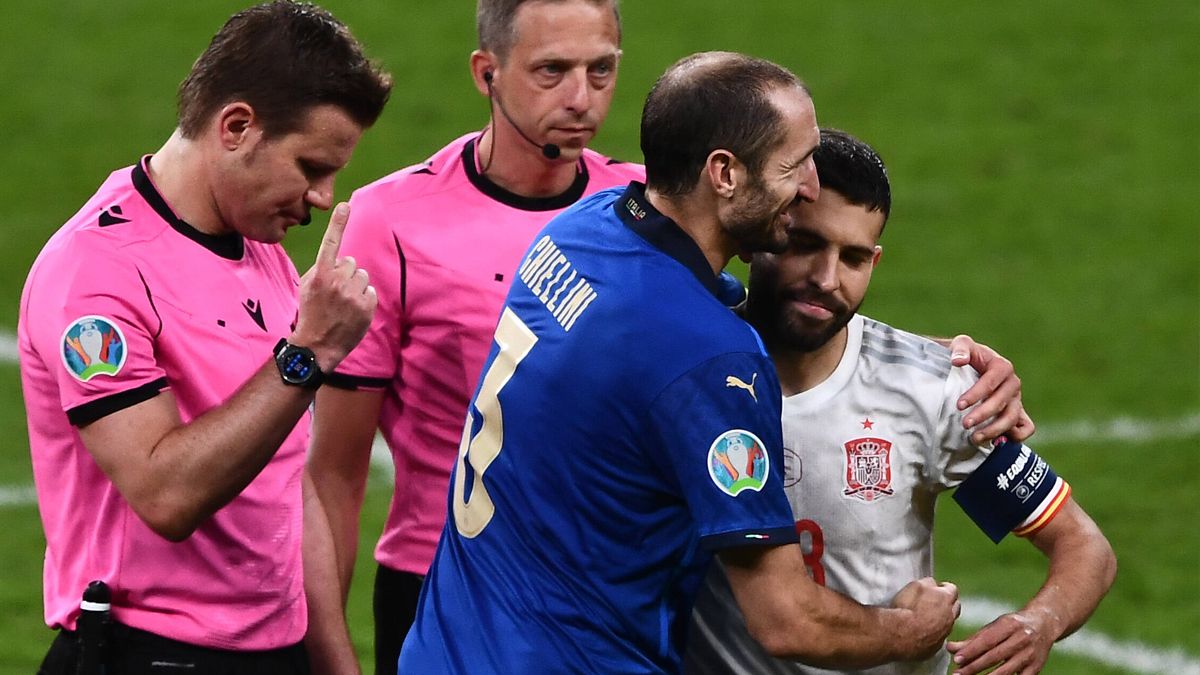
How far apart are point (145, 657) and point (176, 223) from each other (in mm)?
853

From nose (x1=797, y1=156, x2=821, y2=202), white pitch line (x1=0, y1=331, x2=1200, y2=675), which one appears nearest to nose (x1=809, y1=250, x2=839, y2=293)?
nose (x1=797, y1=156, x2=821, y2=202)

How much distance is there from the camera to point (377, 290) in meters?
4.68

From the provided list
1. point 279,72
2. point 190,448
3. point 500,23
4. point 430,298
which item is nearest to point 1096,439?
point 500,23

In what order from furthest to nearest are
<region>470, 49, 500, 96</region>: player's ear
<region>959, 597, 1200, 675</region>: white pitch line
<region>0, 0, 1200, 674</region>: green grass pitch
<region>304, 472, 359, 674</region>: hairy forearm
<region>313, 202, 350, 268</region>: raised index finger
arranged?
<region>0, 0, 1200, 674</region>: green grass pitch → <region>959, 597, 1200, 675</region>: white pitch line → <region>470, 49, 500, 96</region>: player's ear → <region>304, 472, 359, 674</region>: hairy forearm → <region>313, 202, 350, 268</region>: raised index finger

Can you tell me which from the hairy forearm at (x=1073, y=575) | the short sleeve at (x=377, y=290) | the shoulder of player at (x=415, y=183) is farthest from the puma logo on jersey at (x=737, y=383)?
the shoulder of player at (x=415, y=183)

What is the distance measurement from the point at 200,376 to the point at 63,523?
40 centimetres

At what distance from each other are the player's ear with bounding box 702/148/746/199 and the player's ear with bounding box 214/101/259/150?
907 mm

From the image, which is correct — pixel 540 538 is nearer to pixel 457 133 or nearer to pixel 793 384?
pixel 793 384

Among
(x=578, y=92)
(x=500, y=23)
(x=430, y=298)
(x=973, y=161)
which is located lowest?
(x=430, y=298)

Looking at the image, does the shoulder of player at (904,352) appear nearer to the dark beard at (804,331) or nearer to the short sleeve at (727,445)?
the dark beard at (804,331)

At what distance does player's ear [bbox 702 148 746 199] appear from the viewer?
367cm

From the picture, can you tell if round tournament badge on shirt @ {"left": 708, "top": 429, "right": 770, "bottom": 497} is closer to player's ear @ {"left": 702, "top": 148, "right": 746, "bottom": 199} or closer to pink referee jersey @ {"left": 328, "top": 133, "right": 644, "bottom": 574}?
player's ear @ {"left": 702, "top": 148, "right": 746, "bottom": 199}

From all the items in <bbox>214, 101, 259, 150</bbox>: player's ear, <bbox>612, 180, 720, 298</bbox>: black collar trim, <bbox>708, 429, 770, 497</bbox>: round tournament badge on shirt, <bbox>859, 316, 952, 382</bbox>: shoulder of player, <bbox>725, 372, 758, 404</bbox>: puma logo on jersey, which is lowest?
<bbox>708, 429, 770, 497</bbox>: round tournament badge on shirt

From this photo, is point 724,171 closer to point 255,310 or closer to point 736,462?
point 736,462
